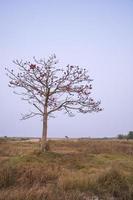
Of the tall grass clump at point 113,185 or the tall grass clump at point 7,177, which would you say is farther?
the tall grass clump at point 7,177

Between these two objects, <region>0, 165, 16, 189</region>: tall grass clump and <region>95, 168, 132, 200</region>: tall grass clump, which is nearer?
<region>95, 168, 132, 200</region>: tall grass clump

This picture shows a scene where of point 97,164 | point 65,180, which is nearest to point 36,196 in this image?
point 65,180

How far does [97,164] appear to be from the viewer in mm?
16656

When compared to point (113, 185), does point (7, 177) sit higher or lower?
higher

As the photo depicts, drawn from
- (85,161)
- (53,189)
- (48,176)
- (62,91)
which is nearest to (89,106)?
(62,91)

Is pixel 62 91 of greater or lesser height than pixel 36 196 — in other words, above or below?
above

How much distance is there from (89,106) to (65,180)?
11834 millimetres

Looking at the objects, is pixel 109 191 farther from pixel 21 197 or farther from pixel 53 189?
pixel 21 197

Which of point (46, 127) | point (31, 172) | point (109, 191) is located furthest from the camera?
point (46, 127)

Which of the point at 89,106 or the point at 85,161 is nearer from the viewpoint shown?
the point at 85,161

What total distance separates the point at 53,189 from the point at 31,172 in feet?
6.55

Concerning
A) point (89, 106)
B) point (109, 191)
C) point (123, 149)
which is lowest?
point (109, 191)

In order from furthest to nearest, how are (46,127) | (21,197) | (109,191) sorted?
(46,127) → (109,191) → (21,197)

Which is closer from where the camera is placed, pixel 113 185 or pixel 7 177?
pixel 113 185
